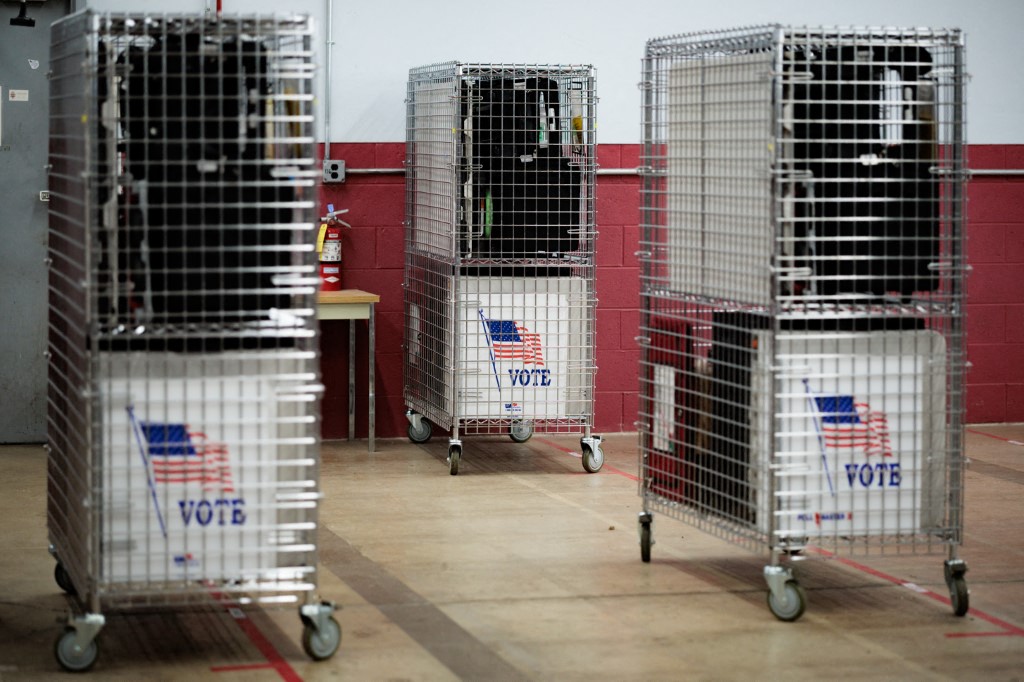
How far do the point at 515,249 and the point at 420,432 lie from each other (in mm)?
1232

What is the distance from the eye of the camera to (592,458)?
6.71m

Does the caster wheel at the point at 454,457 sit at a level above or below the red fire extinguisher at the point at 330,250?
below

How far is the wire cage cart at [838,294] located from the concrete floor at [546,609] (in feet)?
0.79

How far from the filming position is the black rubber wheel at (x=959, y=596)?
428cm

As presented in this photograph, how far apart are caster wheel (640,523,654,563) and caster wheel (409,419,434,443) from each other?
2630 millimetres

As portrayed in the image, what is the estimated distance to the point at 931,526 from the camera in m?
4.33

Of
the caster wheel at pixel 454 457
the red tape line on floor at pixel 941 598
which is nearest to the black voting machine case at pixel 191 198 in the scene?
the red tape line on floor at pixel 941 598

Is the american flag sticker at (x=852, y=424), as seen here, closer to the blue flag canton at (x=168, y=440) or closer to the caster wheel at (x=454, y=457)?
the blue flag canton at (x=168, y=440)

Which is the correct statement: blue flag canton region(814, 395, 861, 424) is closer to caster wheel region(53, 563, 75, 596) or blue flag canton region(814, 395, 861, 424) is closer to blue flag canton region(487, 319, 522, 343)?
caster wheel region(53, 563, 75, 596)

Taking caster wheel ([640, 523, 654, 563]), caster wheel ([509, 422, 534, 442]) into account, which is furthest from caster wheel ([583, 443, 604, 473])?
caster wheel ([640, 523, 654, 563])

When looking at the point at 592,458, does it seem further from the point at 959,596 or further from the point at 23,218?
the point at 23,218

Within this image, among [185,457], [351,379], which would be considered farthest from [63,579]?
[351,379]

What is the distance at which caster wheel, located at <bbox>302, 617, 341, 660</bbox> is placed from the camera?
3.80m

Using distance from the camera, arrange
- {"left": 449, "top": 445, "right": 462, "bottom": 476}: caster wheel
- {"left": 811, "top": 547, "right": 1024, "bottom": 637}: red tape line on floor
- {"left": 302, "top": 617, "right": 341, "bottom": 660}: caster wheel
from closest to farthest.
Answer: {"left": 302, "top": 617, "right": 341, "bottom": 660}: caster wheel → {"left": 811, "top": 547, "right": 1024, "bottom": 637}: red tape line on floor → {"left": 449, "top": 445, "right": 462, "bottom": 476}: caster wheel
